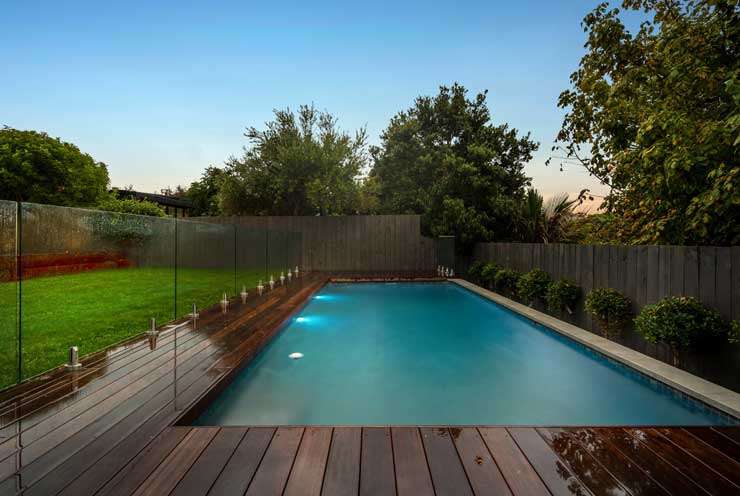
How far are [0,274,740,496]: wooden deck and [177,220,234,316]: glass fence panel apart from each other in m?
3.04

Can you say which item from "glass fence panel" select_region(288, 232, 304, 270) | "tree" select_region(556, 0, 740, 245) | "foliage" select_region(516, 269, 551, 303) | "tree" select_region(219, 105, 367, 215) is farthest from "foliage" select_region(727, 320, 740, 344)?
"tree" select_region(219, 105, 367, 215)

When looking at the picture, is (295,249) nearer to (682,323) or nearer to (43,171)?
(682,323)

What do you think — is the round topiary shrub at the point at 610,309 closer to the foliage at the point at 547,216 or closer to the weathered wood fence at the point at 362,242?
the foliage at the point at 547,216

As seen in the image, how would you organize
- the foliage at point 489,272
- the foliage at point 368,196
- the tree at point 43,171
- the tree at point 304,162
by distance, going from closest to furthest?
the foliage at point 489,272 → the tree at point 304,162 → the foliage at point 368,196 → the tree at point 43,171

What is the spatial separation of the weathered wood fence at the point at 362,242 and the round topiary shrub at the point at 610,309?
26.7 feet

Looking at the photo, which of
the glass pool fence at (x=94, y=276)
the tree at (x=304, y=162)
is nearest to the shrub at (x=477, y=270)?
the glass pool fence at (x=94, y=276)

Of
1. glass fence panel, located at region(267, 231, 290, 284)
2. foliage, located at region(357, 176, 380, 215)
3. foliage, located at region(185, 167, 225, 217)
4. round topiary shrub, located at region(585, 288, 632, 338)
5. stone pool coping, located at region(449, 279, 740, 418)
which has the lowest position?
stone pool coping, located at region(449, 279, 740, 418)

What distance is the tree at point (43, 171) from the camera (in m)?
15.5

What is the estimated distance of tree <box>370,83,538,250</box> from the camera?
441 inches

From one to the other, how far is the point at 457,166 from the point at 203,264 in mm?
7453

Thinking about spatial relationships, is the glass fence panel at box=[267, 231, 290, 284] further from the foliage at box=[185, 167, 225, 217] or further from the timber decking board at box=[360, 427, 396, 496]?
the foliage at box=[185, 167, 225, 217]

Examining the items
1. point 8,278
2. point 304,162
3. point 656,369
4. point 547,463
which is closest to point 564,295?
point 656,369

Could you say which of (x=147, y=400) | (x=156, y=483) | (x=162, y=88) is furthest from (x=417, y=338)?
(x=162, y=88)

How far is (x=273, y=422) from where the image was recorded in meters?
3.13
